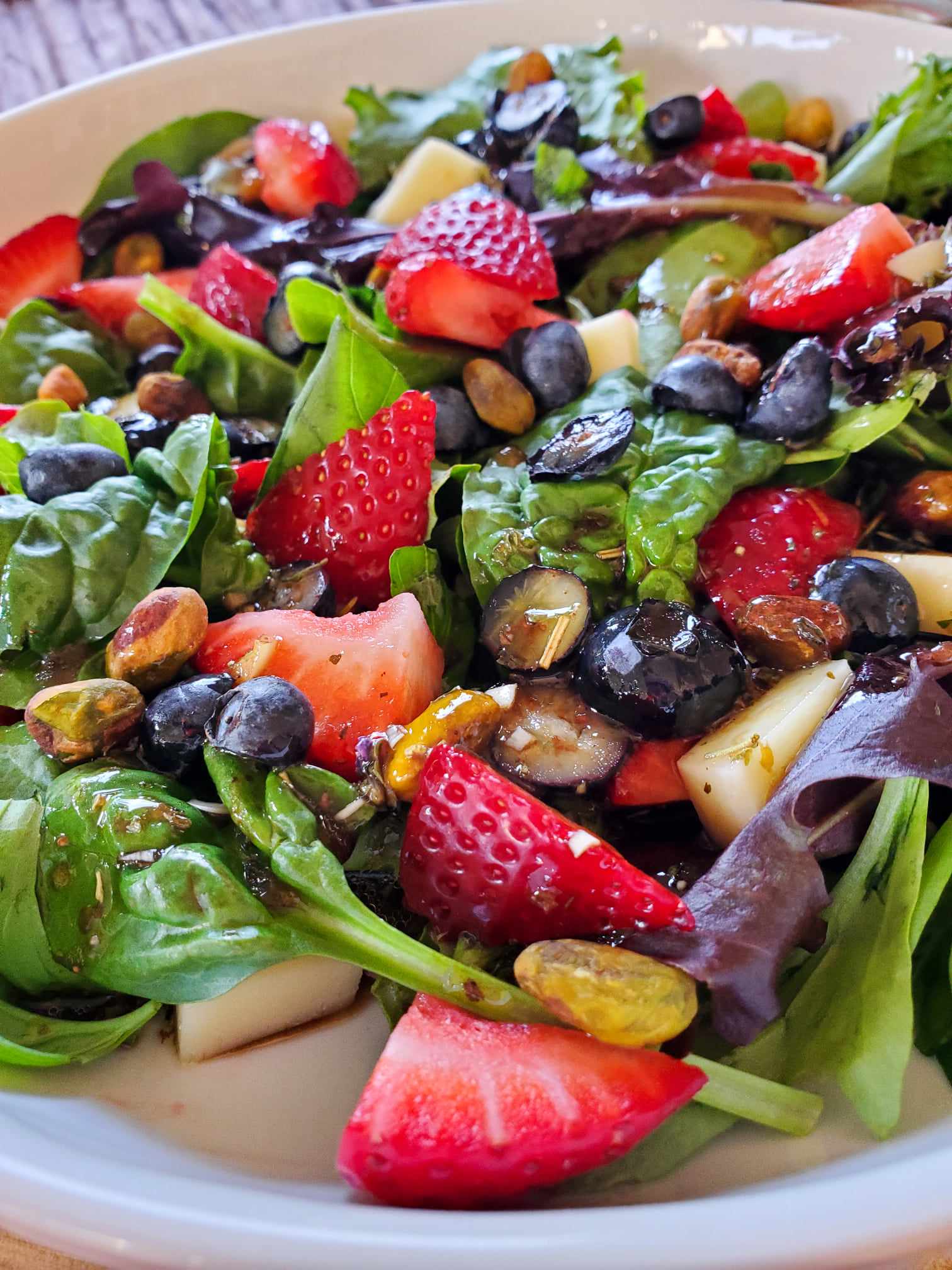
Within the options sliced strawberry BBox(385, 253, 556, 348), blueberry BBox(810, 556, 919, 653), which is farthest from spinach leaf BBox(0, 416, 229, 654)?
blueberry BBox(810, 556, 919, 653)

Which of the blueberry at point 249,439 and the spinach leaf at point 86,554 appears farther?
the blueberry at point 249,439

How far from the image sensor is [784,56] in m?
2.54

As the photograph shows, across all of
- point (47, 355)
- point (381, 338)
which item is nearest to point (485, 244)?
point (381, 338)

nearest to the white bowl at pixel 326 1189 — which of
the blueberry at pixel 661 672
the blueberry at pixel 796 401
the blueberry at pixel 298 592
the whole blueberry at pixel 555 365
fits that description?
the blueberry at pixel 661 672

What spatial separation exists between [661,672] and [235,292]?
4.12ft

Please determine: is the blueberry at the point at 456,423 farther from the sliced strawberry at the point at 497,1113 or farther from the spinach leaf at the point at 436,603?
the sliced strawberry at the point at 497,1113

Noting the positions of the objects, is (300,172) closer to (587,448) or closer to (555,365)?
(555,365)

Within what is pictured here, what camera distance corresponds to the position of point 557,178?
2139mm

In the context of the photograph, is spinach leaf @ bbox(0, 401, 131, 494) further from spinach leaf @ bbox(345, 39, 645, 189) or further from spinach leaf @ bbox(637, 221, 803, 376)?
spinach leaf @ bbox(345, 39, 645, 189)

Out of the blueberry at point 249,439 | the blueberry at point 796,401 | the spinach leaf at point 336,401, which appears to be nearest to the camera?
the blueberry at point 796,401

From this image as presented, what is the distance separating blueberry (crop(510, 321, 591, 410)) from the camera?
1.67 m

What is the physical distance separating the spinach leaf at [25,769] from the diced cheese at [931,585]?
110 cm

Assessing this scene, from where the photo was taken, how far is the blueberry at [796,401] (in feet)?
4.98

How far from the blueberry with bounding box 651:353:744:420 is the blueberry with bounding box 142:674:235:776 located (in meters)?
0.79
